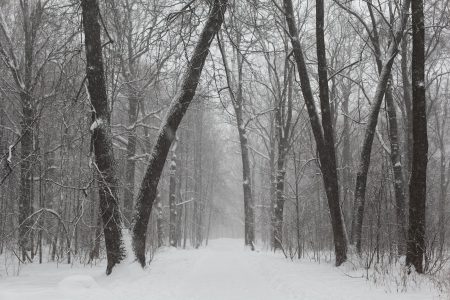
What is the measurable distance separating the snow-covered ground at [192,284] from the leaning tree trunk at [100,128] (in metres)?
0.79

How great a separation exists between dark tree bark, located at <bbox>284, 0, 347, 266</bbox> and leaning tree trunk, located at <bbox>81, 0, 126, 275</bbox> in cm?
485

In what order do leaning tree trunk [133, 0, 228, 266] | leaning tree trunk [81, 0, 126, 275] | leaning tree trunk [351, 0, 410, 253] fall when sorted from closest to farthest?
leaning tree trunk [81, 0, 126, 275]
leaning tree trunk [133, 0, 228, 266]
leaning tree trunk [351, 0, 410, 253]

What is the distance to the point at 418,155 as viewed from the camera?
7.63 metres

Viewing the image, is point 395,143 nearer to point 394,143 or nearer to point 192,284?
point 394,143

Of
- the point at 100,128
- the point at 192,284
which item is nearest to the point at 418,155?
the point at 192,284

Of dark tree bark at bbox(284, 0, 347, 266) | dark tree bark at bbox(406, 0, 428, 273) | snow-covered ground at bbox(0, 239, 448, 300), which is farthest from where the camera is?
dark tree bark at bbox(284, 0, 347, 266)

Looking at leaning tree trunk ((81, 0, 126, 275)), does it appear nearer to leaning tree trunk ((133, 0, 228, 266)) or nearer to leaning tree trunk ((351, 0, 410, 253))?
leaning tree trunk ((133, 0, 228, 266))

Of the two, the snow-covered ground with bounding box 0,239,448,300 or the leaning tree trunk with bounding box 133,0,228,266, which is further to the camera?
the leaning tree trunk with bounding box 133,0,228,266

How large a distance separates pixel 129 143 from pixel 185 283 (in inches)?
373

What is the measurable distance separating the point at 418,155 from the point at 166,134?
5.15 m

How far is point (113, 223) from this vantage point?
846cm

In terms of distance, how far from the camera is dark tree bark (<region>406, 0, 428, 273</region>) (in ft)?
24.7

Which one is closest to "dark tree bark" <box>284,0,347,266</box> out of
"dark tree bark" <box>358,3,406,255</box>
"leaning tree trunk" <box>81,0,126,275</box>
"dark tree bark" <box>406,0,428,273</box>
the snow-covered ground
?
the snow-covered ground

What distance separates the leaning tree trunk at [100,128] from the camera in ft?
27.0
